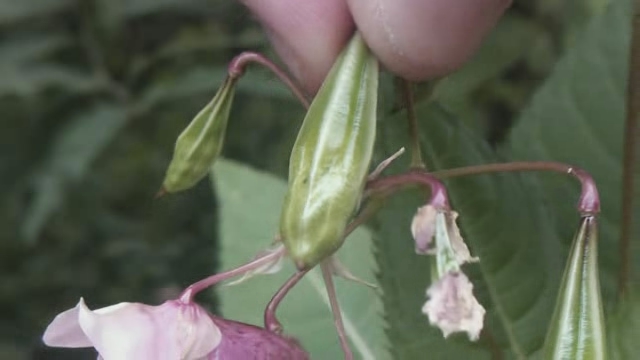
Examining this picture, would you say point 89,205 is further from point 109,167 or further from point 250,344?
point 250,344

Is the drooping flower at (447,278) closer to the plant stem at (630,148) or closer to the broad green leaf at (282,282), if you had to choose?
the plant stem at (630,148)

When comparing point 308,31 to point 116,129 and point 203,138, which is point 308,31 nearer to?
point 203,138

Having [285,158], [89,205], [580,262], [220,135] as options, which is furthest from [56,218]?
[580,262]

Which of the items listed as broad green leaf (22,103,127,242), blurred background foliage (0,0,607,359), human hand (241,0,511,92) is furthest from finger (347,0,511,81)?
broad green leaf (22,103,127,242)

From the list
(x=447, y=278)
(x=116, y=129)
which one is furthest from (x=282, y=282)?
(x=116, y=129)

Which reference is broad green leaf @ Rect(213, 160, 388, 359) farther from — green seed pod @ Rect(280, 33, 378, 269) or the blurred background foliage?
the blurred background foliage
